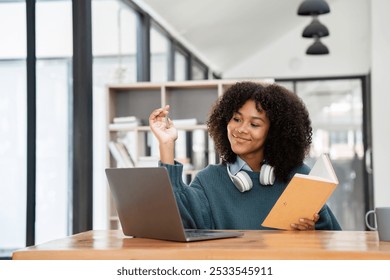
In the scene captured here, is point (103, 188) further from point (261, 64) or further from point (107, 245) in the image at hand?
point (261, 64)

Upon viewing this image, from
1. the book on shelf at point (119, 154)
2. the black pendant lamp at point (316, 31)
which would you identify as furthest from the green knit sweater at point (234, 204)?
the black pendant lamp at point (316, 31)

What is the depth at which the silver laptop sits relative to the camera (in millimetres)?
1989

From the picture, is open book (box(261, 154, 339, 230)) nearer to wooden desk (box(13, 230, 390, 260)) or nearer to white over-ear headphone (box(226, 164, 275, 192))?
wooden desk (box(13, 230, 390, 260))

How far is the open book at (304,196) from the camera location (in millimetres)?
2266

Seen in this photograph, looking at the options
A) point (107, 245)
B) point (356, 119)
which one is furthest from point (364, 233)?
point (356, 119)

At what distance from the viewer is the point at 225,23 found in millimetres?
8859

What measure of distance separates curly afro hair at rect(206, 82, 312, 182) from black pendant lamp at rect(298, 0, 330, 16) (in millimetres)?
3509

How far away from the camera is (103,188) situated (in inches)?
237

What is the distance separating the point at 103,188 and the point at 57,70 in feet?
3.73

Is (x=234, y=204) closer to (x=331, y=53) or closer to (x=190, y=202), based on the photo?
(x=190, y=202)

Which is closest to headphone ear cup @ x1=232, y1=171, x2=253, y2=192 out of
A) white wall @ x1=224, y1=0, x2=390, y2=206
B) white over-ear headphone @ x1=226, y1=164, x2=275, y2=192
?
white over-ear headphone @ x1=226, y1=164, x2=275, y2=192

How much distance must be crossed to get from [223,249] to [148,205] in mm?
318

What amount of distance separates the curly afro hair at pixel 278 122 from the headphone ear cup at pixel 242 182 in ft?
0.34
